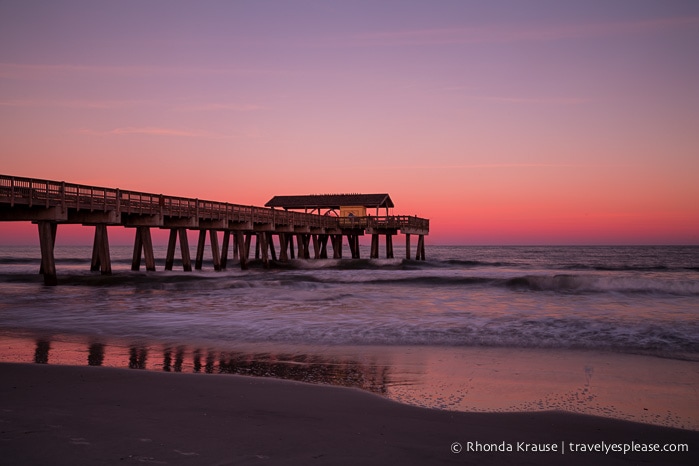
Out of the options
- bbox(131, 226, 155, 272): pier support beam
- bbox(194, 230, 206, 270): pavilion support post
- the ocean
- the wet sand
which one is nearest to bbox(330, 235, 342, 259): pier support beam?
bbox(194, 230, 206, 270): pavilion support post

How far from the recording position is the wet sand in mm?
4242

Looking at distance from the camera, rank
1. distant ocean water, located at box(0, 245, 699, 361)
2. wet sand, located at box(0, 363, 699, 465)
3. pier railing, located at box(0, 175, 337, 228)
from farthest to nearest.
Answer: pier railing, located at box(0, 175, 337, 228) → distant ocean water, located at box(0, 245, 699, 361) → wet sand, located at box(0, 363, 699, 465)

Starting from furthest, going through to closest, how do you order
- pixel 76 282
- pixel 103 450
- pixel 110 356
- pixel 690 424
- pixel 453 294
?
pixel 76 282 < pixel 453 294 < pixel 110 356 < pixel 690 424 < pixel 103 450

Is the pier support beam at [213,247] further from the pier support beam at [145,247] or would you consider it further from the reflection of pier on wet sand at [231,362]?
the reflection of pier on wet sand at [231,362]

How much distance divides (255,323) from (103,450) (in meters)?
9.68

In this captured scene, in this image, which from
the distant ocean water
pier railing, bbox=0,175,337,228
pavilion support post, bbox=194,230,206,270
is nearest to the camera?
the distant ocean water

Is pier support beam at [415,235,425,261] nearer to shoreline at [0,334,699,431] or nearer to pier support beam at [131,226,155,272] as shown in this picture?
pier support beam at [131,226,155,272]

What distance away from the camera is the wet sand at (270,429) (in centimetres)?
424

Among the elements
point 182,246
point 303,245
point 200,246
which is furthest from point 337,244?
point 182,246

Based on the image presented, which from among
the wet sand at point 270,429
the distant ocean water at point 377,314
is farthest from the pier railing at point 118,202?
the wet sand at point 270,429

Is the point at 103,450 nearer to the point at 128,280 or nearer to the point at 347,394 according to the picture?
the point at 347,394

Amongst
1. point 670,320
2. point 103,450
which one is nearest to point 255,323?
point 103,450

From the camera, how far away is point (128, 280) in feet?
94.8

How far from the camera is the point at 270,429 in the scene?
16.3 ft
